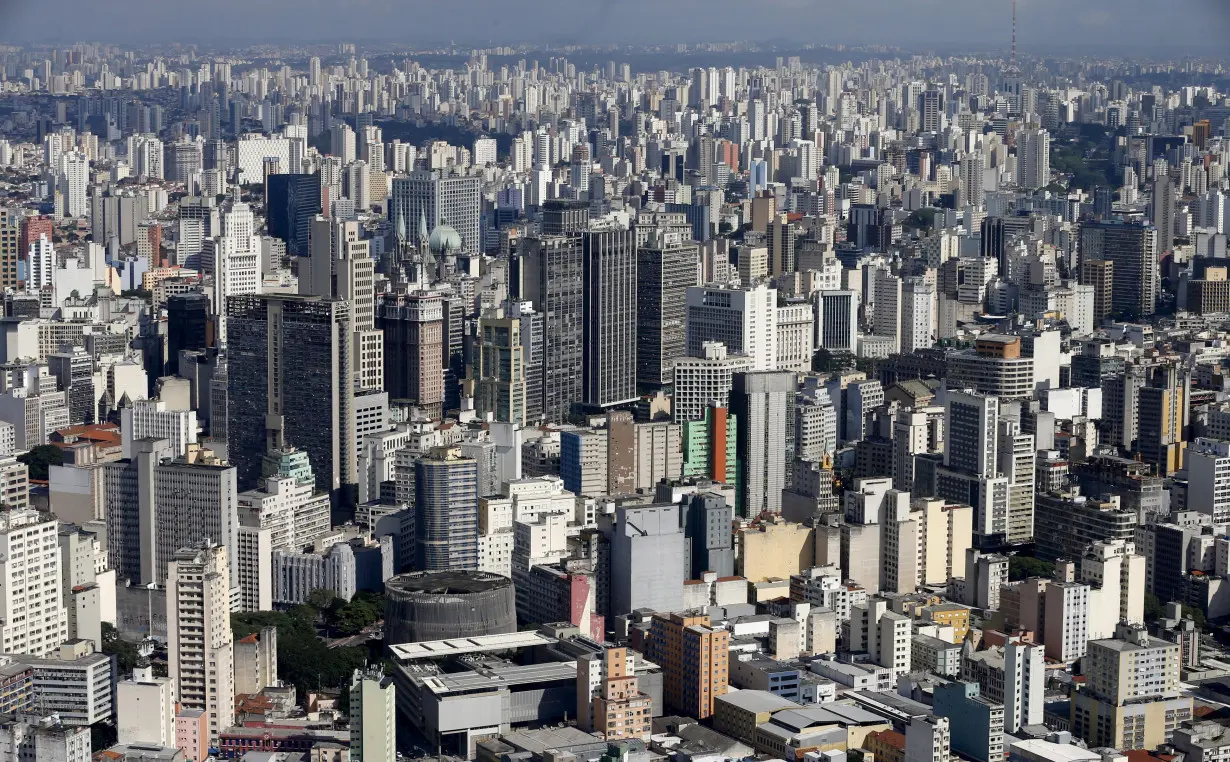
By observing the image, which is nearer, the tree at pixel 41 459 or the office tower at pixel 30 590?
the office tower at pixel 30 590

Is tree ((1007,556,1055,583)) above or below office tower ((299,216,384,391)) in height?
below

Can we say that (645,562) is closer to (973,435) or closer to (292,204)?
(973,435)

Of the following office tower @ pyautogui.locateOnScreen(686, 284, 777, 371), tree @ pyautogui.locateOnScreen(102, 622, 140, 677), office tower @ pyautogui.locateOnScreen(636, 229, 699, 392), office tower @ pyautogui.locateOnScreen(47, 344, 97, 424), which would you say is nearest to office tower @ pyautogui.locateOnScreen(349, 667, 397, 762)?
tree @ pyautogui.locateOnScreen(102, 622, 140, 677)

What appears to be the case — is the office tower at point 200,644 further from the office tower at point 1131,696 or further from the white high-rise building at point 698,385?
the white high-rise building at point 698,385

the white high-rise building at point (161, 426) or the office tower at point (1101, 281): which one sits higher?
the office tower at point (1101, 281)

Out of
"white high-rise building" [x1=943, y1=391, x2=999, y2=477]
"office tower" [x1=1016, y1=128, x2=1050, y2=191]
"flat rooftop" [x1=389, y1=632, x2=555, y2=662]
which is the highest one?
"office tower" [x1=1016, y1=128, x2=1050, y2=191]

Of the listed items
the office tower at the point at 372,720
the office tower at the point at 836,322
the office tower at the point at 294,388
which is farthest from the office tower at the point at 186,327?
the office tower at the point at 372,720

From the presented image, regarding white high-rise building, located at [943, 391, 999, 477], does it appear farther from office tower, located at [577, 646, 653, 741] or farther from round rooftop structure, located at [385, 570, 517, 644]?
office tower, located at [577, 646, 653, 741]
